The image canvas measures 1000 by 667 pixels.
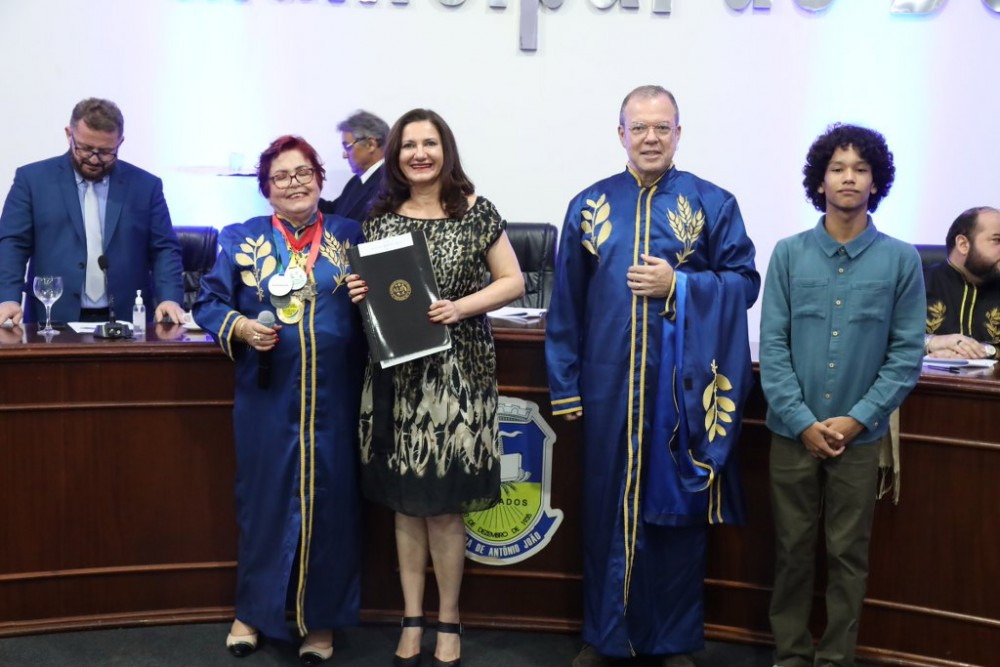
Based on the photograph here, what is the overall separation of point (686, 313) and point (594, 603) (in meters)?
0.86

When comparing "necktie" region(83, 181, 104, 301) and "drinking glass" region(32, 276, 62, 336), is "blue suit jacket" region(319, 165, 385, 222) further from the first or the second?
"drinking glass" region(32, 276, 62, 336)

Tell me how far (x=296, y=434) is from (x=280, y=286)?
16.5 inches

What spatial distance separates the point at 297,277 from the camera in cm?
283

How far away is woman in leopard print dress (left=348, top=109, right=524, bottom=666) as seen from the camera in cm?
280

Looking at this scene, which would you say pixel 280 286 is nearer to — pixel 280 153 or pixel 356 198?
pixel 280 153

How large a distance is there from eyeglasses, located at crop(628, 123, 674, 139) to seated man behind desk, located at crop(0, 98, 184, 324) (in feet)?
6.42

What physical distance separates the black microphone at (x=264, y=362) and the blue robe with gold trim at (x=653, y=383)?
2.51 feet

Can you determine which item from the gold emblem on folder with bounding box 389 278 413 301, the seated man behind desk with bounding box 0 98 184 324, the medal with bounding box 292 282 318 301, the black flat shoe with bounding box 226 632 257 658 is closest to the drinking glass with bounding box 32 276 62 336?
the seated man behind desk with bounding box 0 98 184 324

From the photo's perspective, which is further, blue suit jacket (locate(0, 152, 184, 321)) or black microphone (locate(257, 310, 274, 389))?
blue suit jacket (locate(0, 152, 184, 321))

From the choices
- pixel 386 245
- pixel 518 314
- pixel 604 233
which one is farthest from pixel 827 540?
pixel 386 245

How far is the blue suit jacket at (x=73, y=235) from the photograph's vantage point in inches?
154

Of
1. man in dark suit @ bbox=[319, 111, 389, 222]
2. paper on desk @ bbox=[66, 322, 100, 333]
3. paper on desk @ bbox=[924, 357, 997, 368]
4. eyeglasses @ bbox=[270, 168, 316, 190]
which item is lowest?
paper on desk @ bbox=[924, 357, 997, 368]

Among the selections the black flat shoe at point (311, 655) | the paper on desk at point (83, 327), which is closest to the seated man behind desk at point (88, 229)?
the paper on desk at point (83, 327)

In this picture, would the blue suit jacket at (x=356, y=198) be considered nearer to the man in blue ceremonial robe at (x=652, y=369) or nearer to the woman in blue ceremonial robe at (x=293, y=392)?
the woman in blue ceremonial robe at (x=293, y=392)
